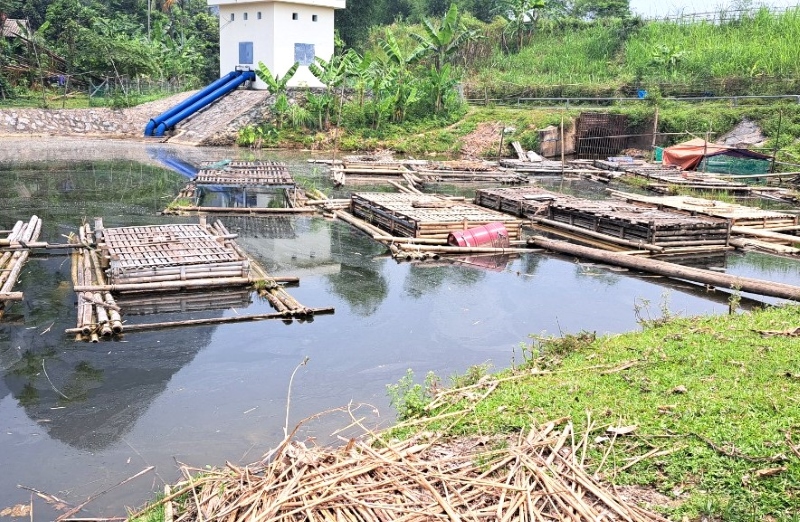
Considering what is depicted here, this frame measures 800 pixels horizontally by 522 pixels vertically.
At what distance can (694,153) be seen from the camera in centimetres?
2697

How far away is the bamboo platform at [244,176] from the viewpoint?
64.7 ft

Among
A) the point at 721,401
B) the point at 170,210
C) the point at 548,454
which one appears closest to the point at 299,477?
the point at 548,454

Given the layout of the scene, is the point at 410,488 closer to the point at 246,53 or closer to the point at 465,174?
the point at 465,174

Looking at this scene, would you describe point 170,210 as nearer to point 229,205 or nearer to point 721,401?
point 229,205

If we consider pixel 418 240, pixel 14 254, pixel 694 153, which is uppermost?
pixel 694 153

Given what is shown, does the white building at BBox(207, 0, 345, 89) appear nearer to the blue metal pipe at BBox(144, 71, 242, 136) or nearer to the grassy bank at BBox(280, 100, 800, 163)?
the blue metal pipe at BBox(144, 71, 242, 136)

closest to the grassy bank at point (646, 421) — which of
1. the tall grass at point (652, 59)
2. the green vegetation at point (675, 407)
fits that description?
the green vegetation at point (675, 407)

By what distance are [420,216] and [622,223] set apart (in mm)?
4033

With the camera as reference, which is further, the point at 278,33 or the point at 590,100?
the point at 590,100

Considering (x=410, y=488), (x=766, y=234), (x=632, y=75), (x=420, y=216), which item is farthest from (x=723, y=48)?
(x=410, y=488)

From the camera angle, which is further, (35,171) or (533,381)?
(35,171)

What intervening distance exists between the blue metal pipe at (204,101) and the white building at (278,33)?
595 mm

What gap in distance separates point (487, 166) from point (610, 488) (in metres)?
22.8

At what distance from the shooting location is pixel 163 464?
21.1 feet
